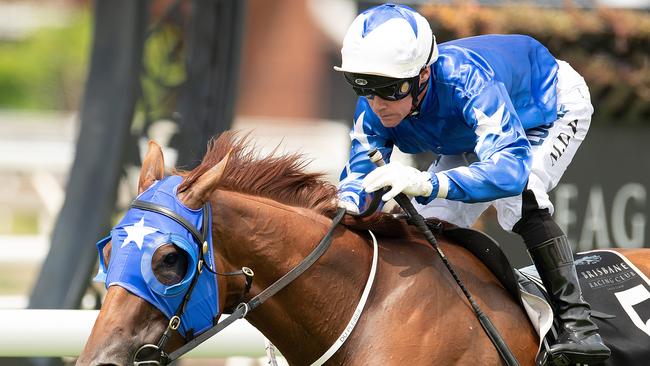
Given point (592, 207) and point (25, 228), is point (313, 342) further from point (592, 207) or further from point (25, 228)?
point (25, 228)

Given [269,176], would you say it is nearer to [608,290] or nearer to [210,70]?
[608,290]

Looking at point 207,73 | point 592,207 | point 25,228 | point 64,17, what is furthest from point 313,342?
point 64,17

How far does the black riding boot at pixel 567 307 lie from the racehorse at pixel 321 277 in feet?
0.35

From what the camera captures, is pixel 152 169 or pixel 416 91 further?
pixel 416 91

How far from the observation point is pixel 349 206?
3387 mm

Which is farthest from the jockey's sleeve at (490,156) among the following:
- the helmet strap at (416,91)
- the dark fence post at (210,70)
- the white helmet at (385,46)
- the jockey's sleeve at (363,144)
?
the dark fence post at (210,70)

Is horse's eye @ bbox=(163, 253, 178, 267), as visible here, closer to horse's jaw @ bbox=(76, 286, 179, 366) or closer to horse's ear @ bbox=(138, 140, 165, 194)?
horse's jaw @ bbox=(76, 286, 179, 366)

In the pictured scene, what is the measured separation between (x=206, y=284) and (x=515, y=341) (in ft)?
3.30

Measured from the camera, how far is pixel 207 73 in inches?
256

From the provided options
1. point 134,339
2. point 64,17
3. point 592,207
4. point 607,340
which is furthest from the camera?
point 64,17

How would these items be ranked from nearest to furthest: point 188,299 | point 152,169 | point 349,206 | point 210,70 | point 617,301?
point 188,299, point 152,169, point 349,206, point 617,301, point 210,70

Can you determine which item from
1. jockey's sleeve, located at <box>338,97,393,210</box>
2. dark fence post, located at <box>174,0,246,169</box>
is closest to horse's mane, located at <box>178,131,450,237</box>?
jockey's sleeve, located at <box>338,97,393,210</box>

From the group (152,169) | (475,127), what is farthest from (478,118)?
(152,169)

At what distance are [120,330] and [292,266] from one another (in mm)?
578
